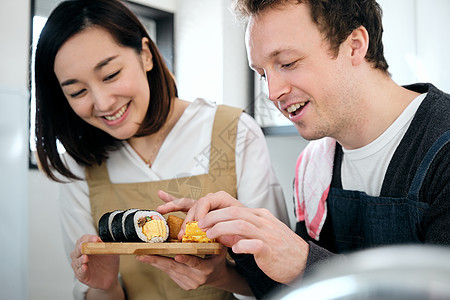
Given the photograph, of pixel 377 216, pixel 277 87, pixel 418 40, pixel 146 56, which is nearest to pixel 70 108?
pixel 146 56

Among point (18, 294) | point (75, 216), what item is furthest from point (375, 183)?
point (18, 294)

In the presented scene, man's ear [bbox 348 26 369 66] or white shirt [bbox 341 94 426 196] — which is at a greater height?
man's ear [bbox 348 26 369 66]

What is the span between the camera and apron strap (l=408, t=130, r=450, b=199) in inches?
36.6

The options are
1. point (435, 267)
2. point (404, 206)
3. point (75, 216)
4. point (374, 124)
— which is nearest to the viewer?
point (435, 267)

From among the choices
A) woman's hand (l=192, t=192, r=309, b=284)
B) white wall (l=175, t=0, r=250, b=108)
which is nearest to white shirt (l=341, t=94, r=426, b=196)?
woman's hand (l=192, t=192, r=309, b=284)

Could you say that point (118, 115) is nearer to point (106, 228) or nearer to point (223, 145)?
point (223, 145)

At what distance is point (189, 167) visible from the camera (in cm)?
125

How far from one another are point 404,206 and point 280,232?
0.33m

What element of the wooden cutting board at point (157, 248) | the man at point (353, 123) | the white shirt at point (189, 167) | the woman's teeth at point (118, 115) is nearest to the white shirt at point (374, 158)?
the man at point (353, 123)

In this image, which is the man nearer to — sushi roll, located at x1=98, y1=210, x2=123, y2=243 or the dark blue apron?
the dark blue apron

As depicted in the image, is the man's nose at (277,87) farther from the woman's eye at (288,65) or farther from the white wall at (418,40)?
the white wall at (418,40)

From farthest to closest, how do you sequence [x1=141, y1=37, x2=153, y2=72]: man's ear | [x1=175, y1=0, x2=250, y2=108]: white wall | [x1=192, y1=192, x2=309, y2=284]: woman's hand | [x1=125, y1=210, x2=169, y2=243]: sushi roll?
[x1=175, y1=0, x2=250, y2=108]: white wall, [x1=141, y1=37, x2=153, y2=72]: man's ear, [x1=125, y1=210, x2=169, y2=243]: sushi roll, [x1=192, y1=192, x2=309, y2=284]: woman's hand

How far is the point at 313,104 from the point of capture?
1062 mm

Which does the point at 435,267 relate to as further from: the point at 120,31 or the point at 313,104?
the point at 120,31
